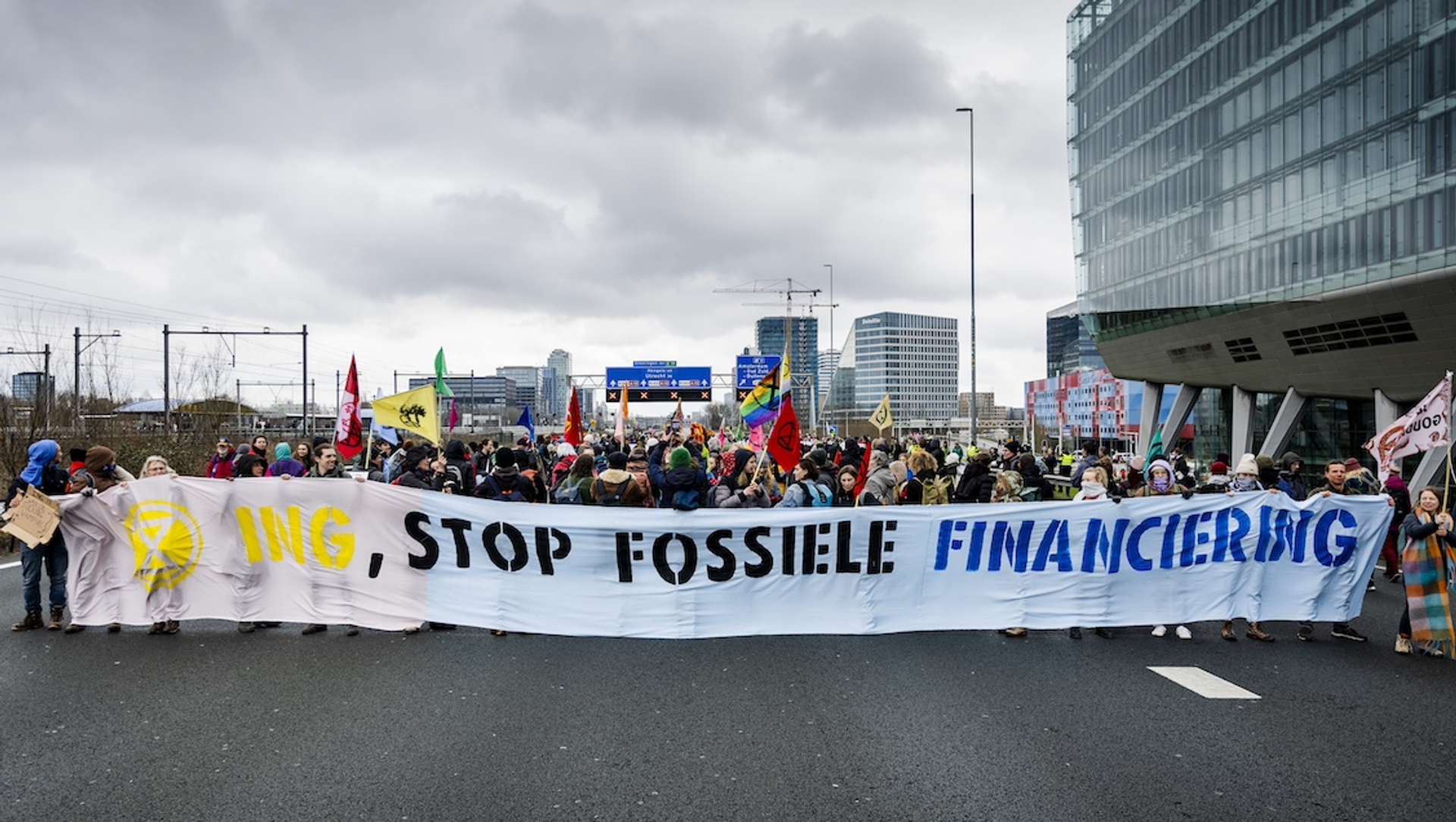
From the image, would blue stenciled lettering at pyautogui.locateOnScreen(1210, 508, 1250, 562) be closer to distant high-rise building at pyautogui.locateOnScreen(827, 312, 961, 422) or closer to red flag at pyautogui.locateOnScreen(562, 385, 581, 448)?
red flag at pyautogui.locateOnScreen(562, 385, 581, 448)

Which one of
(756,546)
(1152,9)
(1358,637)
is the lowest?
(1358,637)

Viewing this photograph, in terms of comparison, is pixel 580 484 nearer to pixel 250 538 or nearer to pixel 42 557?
pixel 250 538

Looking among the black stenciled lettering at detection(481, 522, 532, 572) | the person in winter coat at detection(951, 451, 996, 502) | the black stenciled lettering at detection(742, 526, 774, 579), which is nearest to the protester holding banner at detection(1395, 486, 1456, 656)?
the person in winter coat at detection(951, 451, 996, 502)

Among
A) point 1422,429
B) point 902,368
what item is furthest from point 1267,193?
point 902,368

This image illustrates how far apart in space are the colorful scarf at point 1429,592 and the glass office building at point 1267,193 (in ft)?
103

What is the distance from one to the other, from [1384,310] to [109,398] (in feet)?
143

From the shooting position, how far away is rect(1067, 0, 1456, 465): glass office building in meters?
→ 34.4

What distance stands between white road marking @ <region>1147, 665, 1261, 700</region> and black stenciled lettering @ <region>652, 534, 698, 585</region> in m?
3.87

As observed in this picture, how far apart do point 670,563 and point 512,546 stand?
4.72 ft

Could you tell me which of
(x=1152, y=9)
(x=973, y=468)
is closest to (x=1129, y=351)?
(x=1152, y=9)

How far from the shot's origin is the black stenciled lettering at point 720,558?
8430 mm

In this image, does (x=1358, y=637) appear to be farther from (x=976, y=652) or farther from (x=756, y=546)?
(x=756, y=546)

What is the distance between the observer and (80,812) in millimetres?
4602

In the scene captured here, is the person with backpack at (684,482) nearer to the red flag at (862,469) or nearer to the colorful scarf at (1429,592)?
the red flag at (862,469)
